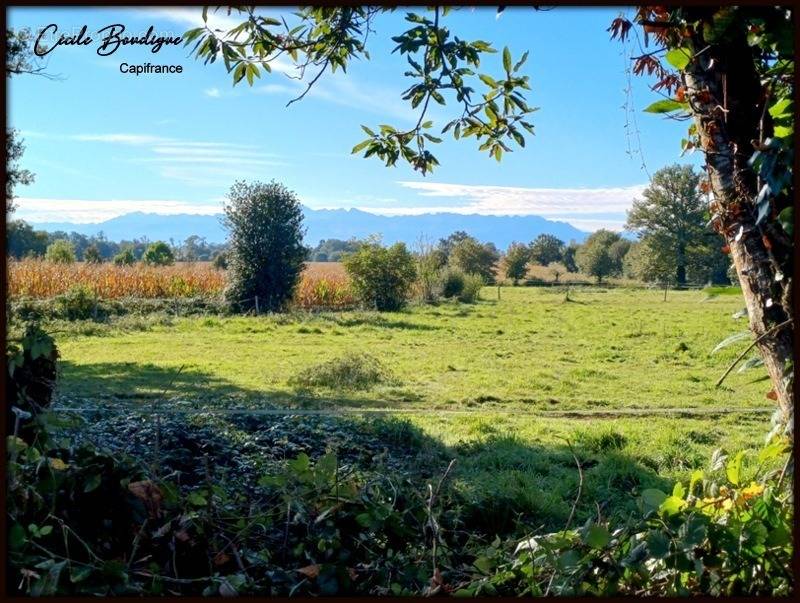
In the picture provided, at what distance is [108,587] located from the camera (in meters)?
0.68

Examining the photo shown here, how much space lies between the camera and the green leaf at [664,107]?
950mm

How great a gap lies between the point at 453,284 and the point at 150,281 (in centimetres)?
478

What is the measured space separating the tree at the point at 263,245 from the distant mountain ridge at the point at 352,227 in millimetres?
264

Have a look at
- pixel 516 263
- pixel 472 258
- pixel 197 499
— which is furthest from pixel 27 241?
pixel 516 263

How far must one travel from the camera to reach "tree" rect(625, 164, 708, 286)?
14.2m

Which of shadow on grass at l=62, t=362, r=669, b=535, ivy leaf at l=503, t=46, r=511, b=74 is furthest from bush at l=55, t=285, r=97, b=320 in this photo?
ivy leaf at l=503, t=46, r=511, b=74

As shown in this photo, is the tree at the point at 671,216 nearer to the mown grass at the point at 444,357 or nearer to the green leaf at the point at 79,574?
the mown grass at the point at 444,357

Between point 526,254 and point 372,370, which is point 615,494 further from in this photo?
point 526,254

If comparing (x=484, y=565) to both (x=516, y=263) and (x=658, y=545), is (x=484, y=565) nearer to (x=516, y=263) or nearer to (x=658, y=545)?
(x=658, y=545)

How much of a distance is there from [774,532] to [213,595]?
2.11 ft

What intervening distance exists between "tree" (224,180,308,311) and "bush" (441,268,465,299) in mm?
2748

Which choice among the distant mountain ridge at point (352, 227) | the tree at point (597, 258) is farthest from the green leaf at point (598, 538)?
the tree at point (597, 258)

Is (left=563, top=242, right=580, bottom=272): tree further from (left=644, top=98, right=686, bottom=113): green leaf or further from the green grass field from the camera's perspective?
(left=644, top=98, right=686, bottom=113): green leaf

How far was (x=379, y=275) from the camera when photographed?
9180 mm
